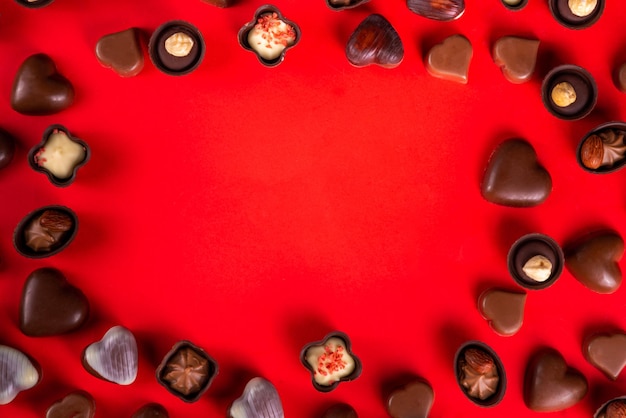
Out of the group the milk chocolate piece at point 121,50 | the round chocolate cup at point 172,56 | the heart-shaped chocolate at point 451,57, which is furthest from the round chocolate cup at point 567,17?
the milk chocolate piece at point 121,50

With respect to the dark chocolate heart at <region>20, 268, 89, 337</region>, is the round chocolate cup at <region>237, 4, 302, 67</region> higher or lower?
higher

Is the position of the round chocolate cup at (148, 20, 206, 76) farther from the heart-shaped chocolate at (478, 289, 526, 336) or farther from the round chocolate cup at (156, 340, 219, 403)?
the heart-shaped chocolate at (478, 289, 526, 336)

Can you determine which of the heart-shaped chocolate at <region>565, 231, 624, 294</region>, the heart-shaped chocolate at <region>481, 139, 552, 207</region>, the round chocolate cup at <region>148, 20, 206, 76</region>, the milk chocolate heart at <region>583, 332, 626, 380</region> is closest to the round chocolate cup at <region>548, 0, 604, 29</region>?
the heart-shaped chocolate at <region>481, 139, 552, 207</region>

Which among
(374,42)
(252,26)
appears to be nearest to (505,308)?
(374,42)

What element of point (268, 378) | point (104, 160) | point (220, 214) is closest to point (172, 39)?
point (104, 160)

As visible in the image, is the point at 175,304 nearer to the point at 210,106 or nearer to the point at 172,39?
the point at 210,106

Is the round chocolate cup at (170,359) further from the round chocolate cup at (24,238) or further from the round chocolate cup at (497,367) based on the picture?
the round chocolate cup at (497,367)
